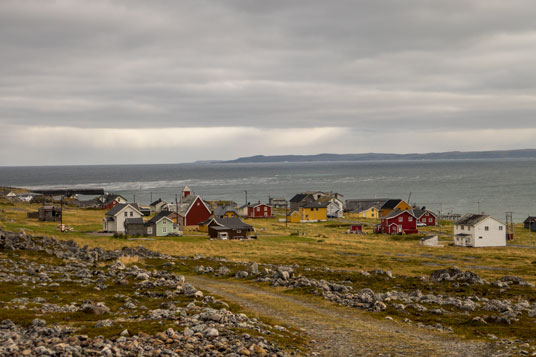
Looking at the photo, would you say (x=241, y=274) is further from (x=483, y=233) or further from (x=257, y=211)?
(x=257, y=211)

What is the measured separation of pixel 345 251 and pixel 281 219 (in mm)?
60793

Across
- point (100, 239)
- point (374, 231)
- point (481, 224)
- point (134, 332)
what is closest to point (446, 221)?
point (374, 231)

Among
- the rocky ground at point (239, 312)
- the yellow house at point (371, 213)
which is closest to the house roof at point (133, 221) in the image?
the rocky ground at point (239, 312)

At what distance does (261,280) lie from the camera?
126ft

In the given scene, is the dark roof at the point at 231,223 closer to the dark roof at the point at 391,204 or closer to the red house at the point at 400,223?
the red house at the point at 400,223

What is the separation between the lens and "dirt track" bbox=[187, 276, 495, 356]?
20906 mm

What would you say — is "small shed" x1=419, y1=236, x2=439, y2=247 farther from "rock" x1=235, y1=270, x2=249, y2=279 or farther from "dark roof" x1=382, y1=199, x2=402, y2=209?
"rock" x1=235, y1=270, x2=249, y2=279

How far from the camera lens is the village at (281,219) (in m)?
80.5

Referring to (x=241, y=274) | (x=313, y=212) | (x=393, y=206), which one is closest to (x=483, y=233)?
(x=393, y=206)

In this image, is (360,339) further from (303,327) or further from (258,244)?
(258,244)

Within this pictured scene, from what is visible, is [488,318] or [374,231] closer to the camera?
[488,318]

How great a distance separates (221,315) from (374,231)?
8309 cm

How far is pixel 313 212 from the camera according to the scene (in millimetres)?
127812

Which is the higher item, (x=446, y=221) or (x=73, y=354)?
(x=73, y=354)
